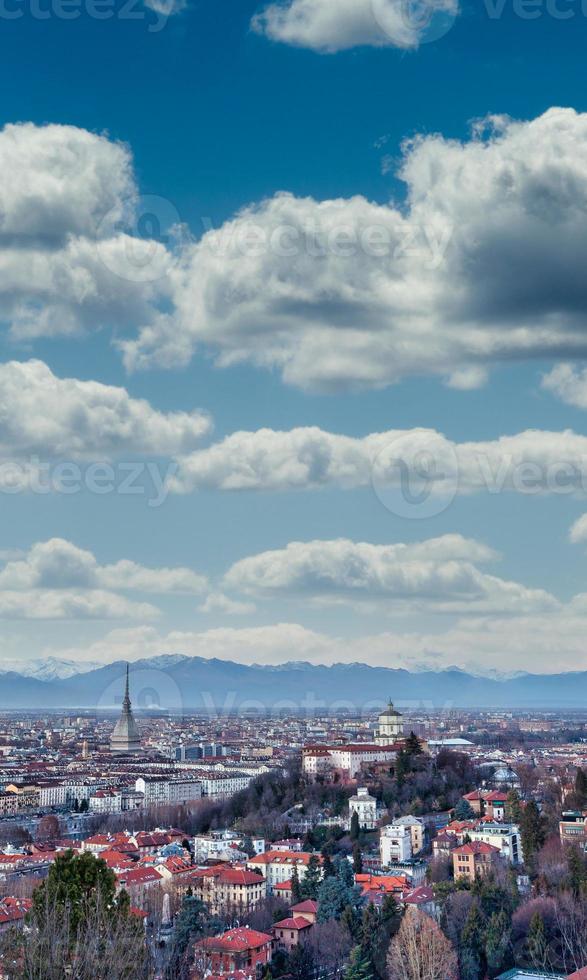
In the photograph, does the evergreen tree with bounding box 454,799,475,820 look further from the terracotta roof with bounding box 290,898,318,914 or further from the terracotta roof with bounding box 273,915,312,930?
the terracotta roof with bounding box 273,915,312,930

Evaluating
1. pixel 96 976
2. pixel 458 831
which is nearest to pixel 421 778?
pixel 458 831

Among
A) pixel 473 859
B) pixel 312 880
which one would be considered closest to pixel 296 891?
pixel 312 880

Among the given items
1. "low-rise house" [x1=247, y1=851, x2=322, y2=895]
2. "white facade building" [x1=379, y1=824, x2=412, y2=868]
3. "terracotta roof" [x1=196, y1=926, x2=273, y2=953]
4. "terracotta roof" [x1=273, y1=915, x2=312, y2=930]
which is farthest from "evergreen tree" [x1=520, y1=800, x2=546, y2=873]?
"terracotta roof" [x1=196, y1=926, x2=273, y2=953]

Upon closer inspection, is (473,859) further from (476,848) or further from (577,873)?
(577,873)

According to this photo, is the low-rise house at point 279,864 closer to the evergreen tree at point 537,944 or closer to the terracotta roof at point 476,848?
the terracotta roof at point 476,848

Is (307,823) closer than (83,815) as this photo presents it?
Yes

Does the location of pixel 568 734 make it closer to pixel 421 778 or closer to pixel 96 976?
pixel 421 778
